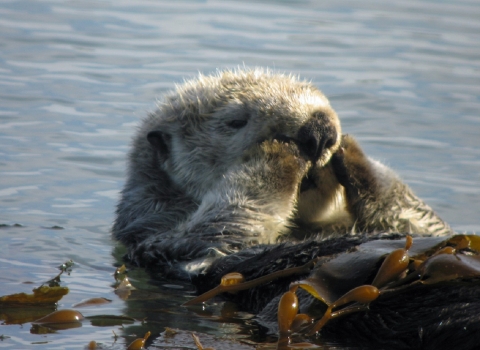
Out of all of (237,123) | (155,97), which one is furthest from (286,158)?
(155,97)

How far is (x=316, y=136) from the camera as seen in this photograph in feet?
14.8

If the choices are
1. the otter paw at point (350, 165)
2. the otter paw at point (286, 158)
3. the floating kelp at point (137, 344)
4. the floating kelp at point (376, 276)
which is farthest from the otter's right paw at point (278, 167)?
the floating kelp at point (137, 344)

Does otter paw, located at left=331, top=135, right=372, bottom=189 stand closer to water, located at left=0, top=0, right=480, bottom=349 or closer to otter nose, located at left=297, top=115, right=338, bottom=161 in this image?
otter nose, located at left=297, top=115, right=338, bottom=161

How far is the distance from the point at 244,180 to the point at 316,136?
1.45 feet

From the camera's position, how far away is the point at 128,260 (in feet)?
16.5

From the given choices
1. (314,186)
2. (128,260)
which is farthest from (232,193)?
(128,260)

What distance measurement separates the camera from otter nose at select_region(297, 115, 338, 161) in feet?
14.9

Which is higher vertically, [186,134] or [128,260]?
[186,134]

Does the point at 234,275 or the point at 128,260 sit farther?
the point at 128,260

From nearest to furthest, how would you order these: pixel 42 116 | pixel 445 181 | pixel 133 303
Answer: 1. pixel 133 303
2. pixel 445 181
3. pixel 42 116

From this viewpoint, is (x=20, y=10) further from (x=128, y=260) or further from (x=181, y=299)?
(x=181, y=299)

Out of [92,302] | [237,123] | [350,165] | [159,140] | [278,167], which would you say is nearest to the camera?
[92,302]

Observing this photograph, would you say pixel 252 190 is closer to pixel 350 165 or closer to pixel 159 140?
pixel 350 165

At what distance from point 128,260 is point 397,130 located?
14.2ft
